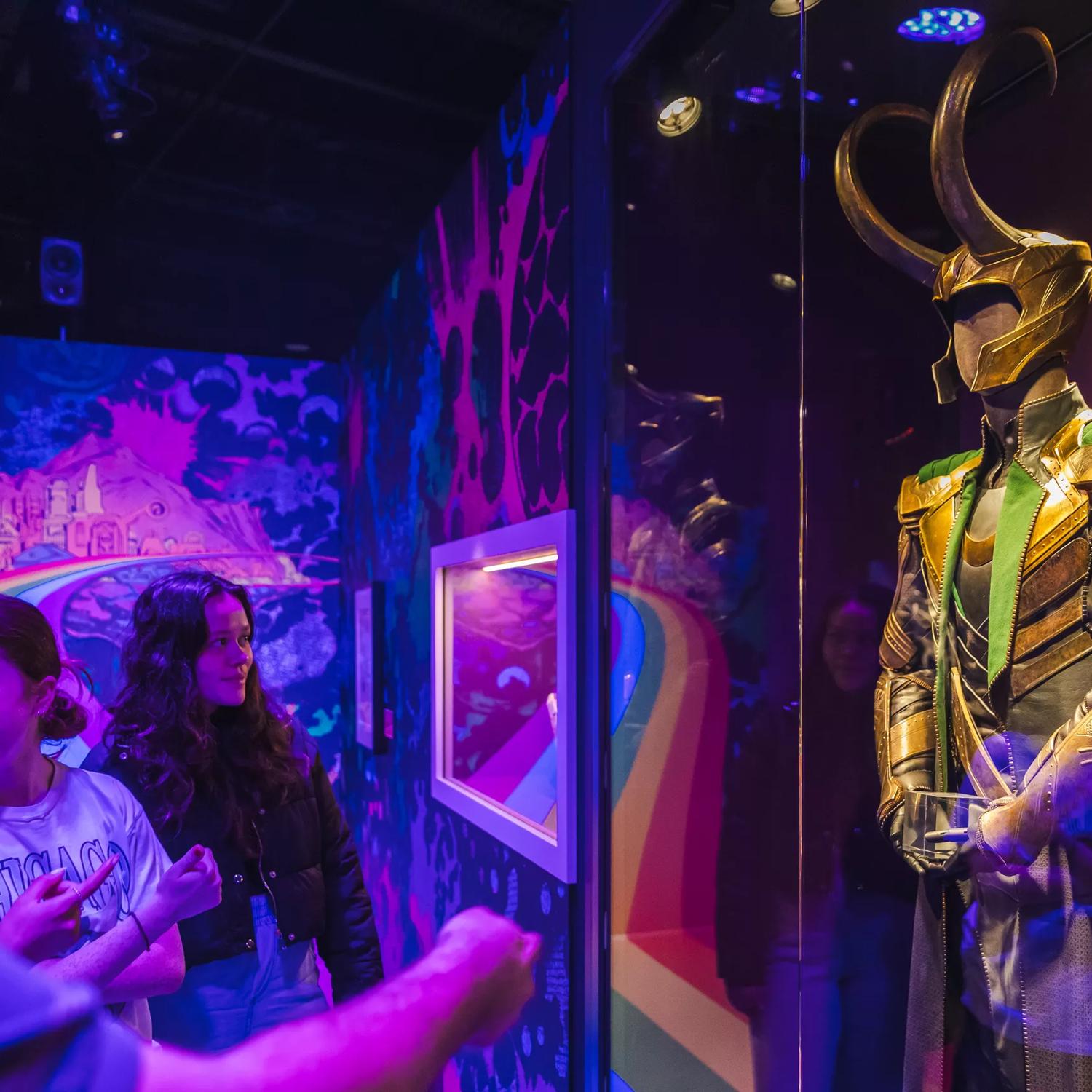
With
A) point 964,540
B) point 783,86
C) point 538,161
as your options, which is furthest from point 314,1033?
point 538,161

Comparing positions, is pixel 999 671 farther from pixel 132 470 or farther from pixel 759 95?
pixel 132 470

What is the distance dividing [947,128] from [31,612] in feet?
4.35

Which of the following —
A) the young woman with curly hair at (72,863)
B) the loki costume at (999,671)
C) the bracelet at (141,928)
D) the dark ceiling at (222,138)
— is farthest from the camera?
the dark ceiling at (222,138)

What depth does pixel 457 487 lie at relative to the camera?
9.14ft

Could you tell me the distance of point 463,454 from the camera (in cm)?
275

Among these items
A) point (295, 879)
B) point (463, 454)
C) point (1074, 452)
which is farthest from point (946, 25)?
point (463, 454)

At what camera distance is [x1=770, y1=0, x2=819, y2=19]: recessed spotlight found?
1.42 meters

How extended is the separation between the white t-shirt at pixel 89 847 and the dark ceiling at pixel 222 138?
1.32 meters

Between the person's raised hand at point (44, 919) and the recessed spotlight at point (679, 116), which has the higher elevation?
the recessed spotlight at point (679, 116)

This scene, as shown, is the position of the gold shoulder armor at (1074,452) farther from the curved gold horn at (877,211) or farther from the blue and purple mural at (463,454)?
the blue and purple mural at (463,454)

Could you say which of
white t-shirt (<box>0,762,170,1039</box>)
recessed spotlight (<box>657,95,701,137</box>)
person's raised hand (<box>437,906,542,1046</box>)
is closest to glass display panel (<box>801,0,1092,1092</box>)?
recessed spotlight (<box>657,95,701,137</box>)

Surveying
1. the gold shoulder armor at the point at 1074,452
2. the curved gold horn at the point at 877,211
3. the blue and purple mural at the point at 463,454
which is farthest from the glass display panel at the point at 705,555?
the gold shoulder armor at the point at 1074,452

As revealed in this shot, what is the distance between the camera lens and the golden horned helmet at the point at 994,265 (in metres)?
1.07

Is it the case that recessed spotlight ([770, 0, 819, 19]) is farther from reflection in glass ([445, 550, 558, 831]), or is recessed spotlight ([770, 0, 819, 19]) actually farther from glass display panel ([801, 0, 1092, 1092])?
reflection in glass ([445, 550, 558, 831])
